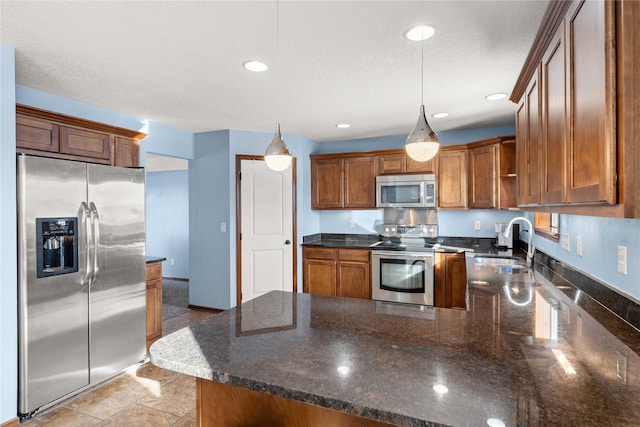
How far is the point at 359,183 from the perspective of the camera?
4.77m

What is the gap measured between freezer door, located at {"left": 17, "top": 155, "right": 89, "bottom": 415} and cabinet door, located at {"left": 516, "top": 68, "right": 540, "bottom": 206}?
298 cm

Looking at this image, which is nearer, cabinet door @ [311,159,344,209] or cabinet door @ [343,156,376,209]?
cabinet door @ [343,156,376,209]

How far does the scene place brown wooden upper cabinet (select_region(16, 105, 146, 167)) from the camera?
2.48 meters

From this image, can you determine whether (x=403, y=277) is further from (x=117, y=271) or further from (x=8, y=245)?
(x=8, y=245)

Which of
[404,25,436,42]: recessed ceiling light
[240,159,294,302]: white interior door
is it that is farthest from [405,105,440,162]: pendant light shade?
[240,159,294,302]: white interior door

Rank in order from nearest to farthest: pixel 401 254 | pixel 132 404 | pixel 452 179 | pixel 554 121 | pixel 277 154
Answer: pixel 554 121 → pixel 277 154 → pixel 132 404 → pixel 401 254 → pixel 452 179

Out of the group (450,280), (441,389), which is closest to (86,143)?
(441,389)

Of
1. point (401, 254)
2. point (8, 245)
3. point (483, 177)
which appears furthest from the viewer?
point (401, 254)

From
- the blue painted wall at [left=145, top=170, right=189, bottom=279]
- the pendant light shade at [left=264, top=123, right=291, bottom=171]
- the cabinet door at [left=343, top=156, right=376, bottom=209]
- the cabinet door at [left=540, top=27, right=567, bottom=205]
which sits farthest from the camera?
the blue painted wall at [left=145, top=170, right=189, bottom=279]

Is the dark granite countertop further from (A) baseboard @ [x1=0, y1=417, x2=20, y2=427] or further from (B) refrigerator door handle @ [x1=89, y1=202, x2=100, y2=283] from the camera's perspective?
(A) baseboard @ [x1=0, y1=417, x2=20, y2=427]

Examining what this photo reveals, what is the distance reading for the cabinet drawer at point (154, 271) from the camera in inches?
132

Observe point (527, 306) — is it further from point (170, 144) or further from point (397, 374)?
point (170, 144)

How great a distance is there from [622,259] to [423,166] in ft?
10.0

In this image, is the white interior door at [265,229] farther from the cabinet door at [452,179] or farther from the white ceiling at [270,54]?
the cabinet door at [452,179]
